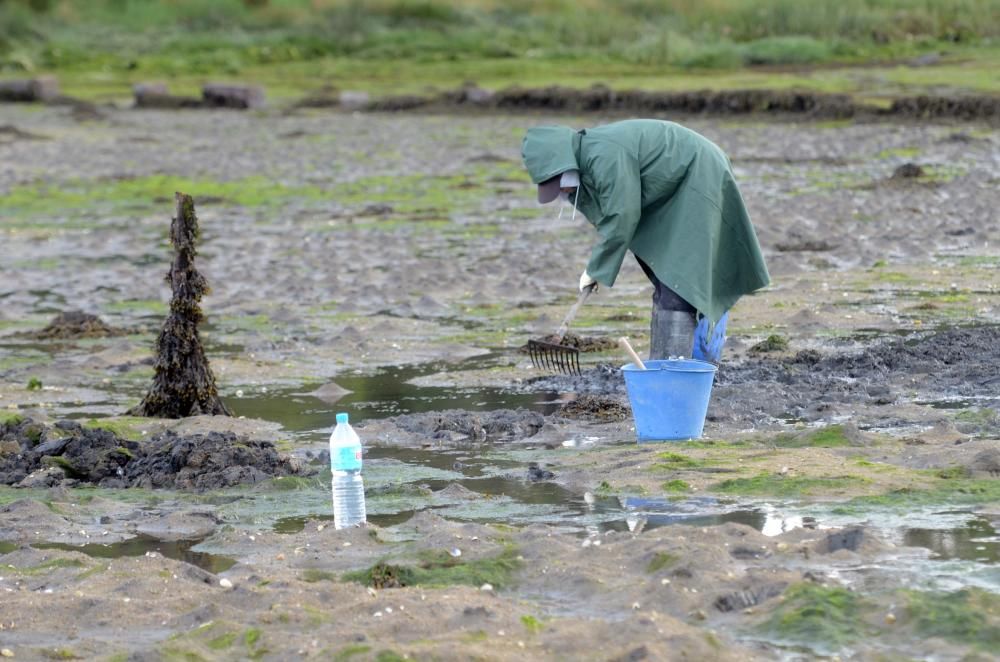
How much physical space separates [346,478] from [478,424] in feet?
7.84

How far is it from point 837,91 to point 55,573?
2922 centimetres

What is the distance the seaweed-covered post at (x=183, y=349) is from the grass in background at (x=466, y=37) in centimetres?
2752

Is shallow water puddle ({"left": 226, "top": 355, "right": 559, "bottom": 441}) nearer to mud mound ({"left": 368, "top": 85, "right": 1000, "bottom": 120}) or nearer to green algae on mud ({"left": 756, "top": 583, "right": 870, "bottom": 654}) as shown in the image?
green algae on mud ({"left": 756, "top": 583, "right": 870, "bottom": 654})

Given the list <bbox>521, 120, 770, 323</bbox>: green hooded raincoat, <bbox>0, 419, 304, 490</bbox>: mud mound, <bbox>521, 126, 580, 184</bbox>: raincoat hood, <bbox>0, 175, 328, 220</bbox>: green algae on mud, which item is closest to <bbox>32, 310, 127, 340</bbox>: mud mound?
<bbox>0, 419, 304, 490</bbox>: mud mound

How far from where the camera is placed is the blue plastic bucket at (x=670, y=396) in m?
8.89

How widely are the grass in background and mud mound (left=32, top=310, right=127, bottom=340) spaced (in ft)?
79.8

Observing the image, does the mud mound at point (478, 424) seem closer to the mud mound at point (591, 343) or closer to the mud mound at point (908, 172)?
the mud mound at point (591, 343)

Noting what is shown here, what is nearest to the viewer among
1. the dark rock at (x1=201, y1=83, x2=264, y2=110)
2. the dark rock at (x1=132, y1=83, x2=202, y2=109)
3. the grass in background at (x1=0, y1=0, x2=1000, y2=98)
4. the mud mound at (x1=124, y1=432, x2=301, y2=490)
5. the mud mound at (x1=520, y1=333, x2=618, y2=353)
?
the mud mound at (x1=124, y1=432, x2=301, y2=490)

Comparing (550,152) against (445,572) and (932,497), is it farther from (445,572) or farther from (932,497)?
(445,572)

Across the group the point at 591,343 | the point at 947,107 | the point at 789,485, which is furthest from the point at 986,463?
the point at 947,107

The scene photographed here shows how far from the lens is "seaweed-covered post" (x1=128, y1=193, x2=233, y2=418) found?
1037 cm

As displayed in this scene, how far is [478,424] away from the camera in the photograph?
9.84 meters

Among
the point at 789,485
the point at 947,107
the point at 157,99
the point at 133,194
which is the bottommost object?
the point at 133,194

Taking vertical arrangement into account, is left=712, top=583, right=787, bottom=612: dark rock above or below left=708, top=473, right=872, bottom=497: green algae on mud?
above
